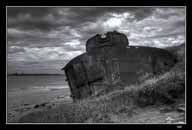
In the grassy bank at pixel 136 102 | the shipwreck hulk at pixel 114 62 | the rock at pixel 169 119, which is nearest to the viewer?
the rock at pixel 169 119

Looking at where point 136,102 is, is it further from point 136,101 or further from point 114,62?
point 114,62

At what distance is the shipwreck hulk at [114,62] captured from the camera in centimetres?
1280

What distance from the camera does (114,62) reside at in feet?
42.6


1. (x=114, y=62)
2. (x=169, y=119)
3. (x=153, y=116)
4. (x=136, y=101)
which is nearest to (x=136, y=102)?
(x=136, y=101)

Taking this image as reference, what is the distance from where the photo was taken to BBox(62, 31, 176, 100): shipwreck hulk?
1280 cm

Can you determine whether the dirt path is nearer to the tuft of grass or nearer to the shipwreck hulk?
the tuft of grass

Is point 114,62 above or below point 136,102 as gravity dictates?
above

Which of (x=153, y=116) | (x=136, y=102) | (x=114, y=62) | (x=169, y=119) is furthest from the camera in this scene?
(x=114, y=62)

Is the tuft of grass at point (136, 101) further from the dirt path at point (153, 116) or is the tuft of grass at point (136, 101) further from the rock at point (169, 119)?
the rock at point (169, 119)

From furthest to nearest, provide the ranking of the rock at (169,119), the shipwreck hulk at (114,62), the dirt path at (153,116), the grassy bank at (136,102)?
the shipwreck hulk at (114,62) → the grassy bank at (136,102) → the dirt path at (153,116) → the rock at (169,119)

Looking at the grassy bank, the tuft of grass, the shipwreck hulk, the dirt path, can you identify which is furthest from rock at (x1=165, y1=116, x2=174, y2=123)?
the shipwreck hulk

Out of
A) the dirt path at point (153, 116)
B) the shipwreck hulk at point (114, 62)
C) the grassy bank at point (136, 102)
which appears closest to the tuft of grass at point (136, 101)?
the grassy bank at point (136, 102)
